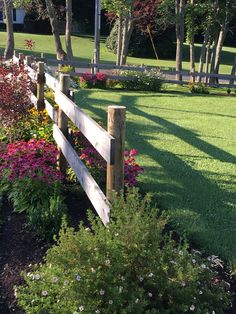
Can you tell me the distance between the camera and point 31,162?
5273mm

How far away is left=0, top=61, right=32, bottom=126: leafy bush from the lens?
7.64m

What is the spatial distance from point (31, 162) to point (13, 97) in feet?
9.21

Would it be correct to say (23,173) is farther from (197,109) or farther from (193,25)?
(193,25)

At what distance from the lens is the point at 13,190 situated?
17.3ft

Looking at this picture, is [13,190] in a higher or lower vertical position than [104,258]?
lower

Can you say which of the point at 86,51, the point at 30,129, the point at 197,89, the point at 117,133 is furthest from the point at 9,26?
the point at 117,133

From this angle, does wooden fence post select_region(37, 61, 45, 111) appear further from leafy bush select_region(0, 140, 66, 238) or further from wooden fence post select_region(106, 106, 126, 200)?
wooden fence post select_region(106, 106, 126, 200)

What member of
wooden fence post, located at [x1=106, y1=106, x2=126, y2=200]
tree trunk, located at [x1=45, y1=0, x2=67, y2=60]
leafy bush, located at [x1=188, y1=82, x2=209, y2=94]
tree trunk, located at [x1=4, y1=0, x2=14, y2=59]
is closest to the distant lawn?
tree trunk, located at [x1=4, y1=0, x2=14, y2=59]

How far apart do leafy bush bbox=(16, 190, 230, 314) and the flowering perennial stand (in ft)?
7.22

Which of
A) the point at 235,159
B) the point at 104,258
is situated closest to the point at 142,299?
the point at 104,258

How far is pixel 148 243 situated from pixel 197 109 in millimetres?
10992

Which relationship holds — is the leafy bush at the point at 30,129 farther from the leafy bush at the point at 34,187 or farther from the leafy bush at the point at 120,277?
the leafy bush at the point at 120,277

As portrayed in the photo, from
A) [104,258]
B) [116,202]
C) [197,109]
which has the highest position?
[116,202]

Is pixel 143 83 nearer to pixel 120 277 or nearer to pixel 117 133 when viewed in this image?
pixel 117 133
